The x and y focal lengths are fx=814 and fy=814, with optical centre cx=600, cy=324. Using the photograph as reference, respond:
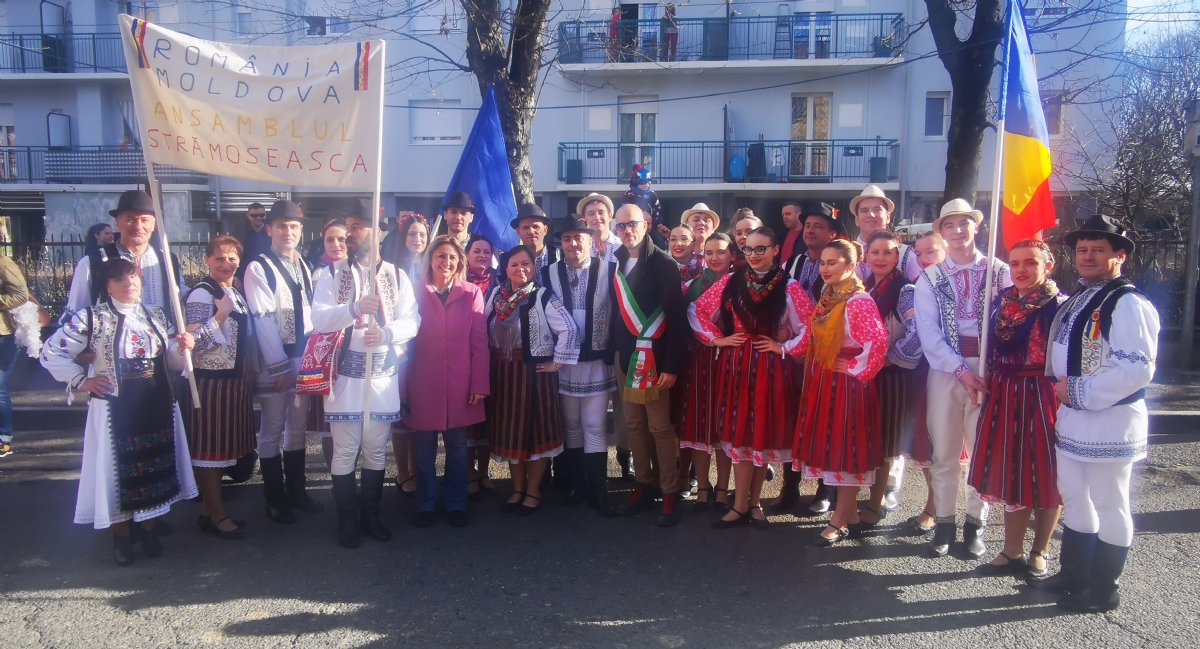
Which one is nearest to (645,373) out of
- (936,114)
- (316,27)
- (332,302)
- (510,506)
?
(510,506)

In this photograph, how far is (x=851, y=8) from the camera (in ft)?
68.2

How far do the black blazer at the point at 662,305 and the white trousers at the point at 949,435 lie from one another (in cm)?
149

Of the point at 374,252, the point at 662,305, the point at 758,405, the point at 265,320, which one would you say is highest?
the point at 374,252

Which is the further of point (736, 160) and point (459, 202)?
point (736, 160)

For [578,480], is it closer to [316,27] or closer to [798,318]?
[798,318]

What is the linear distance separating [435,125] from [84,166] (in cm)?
1035

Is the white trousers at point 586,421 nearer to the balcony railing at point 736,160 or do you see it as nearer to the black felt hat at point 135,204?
the black felt hat at point 135,204

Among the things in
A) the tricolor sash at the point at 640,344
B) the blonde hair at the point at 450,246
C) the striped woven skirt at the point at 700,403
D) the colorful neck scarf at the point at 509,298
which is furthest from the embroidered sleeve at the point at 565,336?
the striped woven skirt at the point at 700,403

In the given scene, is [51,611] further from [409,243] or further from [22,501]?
[409,243]

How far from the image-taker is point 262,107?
459 cm

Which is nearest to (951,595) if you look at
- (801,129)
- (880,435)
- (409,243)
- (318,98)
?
(880,435)

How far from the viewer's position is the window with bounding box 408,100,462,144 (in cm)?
2128

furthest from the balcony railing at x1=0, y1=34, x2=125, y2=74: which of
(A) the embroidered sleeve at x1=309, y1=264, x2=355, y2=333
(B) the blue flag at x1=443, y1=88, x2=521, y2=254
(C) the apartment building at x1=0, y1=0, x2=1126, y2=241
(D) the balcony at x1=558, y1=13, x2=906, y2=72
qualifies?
(A) the embroidered sleeve at x1=309, y1=264, x2=355, y2=333

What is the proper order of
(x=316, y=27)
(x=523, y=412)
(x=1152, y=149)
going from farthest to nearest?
1. (x=1152, y=149)
2. (x=316, y=27)
3. (x=523, y=412)
